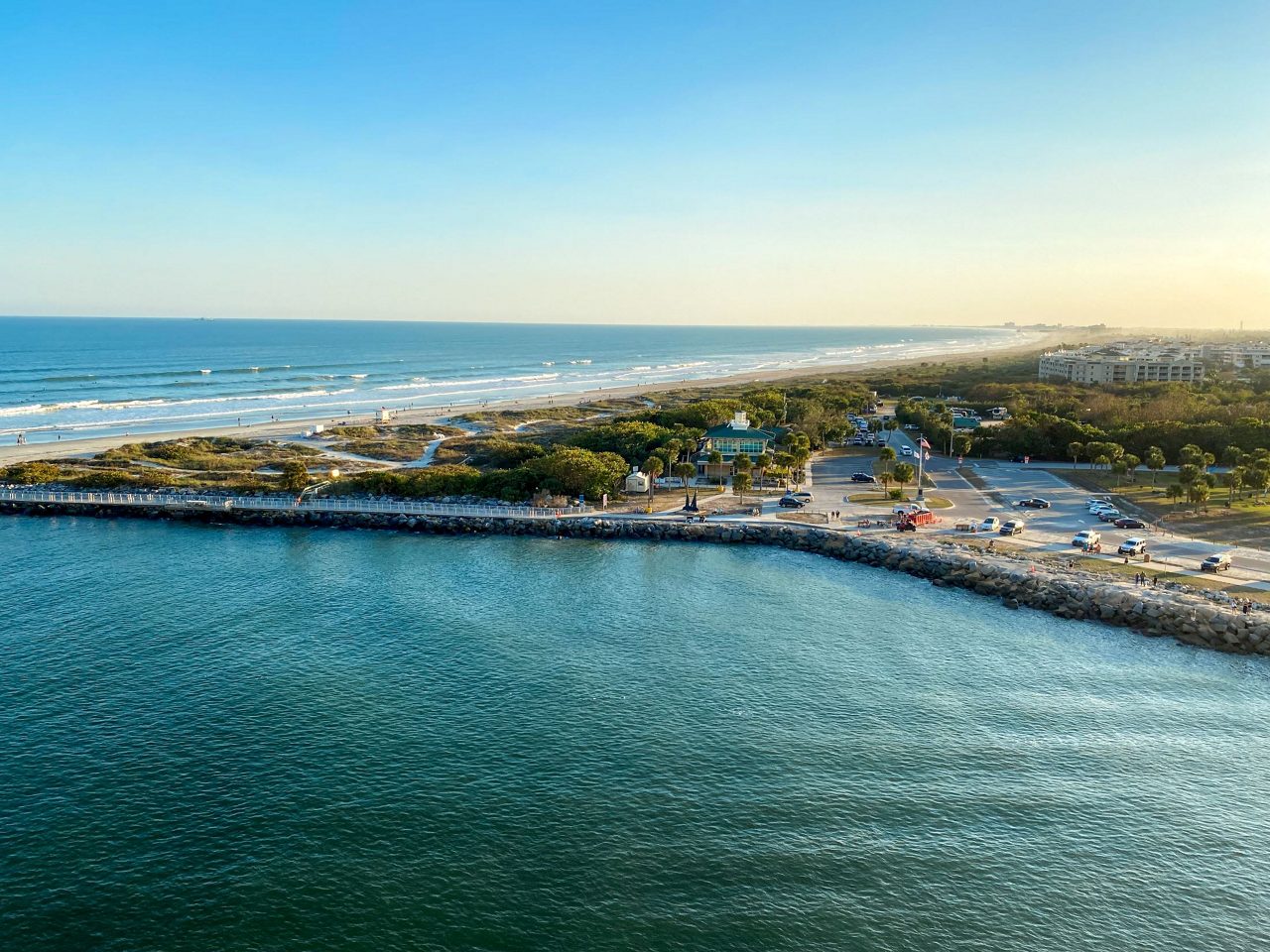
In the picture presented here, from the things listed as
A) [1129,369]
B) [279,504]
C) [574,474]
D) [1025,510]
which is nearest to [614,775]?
[574,474]

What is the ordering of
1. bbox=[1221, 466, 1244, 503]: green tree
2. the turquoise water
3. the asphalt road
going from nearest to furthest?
the turquoise water < the asphalt road < bbox=[1221, 466, 1244, 503]: green tree

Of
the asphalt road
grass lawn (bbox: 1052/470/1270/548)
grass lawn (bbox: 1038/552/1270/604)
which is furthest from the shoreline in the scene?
grass lawn (bbox: 1038/552/1270/604)

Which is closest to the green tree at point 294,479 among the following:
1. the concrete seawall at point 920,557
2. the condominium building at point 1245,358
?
the concrete seawall at point 920,557

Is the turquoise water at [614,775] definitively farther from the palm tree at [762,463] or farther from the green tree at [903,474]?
the palm tree at [762,463]

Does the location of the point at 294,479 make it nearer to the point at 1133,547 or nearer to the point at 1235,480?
the point at 1133,547

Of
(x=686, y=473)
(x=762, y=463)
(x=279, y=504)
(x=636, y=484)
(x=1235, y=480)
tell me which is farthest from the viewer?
(x=636, y=484)

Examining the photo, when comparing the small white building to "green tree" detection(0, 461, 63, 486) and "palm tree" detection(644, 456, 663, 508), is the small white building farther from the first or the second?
"green tree" detection(0, 461, 63, 486)
